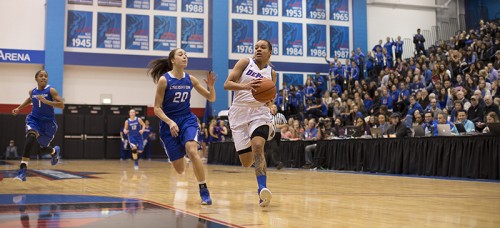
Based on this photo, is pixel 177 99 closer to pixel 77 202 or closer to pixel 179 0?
pixel 77 202

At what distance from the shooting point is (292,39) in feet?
87.9

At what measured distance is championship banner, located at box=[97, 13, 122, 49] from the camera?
80.1 feet

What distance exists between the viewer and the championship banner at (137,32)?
24.8m

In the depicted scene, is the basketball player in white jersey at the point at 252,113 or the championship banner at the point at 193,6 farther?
the championship banner at the point at 193,6

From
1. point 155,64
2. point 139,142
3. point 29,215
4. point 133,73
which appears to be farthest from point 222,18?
point 29,215

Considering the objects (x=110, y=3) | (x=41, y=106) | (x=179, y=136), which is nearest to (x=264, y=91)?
(x=179, y=136)

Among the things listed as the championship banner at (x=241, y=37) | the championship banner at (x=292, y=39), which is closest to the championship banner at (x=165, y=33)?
the championship banner at (x=241, y=37)

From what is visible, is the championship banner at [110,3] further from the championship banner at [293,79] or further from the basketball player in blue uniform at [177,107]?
the basketball player in blue uniform at [177,107]

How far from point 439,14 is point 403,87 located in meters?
12.9

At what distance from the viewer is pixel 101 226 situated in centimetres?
400

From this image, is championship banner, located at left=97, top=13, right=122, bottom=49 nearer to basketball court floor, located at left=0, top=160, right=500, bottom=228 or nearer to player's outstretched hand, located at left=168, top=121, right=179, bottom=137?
Answer: basketball court floor, located at left=0, top=160, right=500, bottom=228

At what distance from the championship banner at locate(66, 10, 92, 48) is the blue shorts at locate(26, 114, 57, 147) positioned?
52.7ft

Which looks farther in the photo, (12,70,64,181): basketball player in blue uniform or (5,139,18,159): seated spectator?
(5,139,18,159): seated spectator

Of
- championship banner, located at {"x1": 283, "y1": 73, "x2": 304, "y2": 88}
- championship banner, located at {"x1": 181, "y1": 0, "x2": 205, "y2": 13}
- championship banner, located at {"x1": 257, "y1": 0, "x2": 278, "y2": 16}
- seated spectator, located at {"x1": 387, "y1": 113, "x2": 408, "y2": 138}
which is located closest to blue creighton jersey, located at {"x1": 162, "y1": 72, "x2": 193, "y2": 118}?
seated spectator, located at {"x1": 387, "y1": 113, "x2": 408, "y2": 138}
